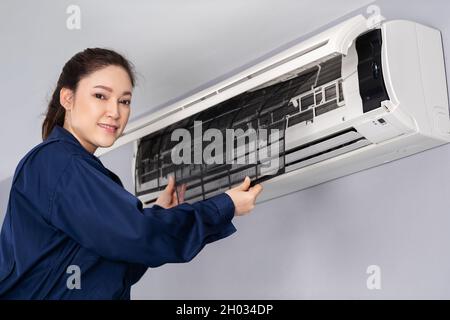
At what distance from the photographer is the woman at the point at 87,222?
167 centimetres

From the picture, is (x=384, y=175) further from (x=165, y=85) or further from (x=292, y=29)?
(x=165, y=85)

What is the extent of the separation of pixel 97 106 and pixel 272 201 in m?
0.77

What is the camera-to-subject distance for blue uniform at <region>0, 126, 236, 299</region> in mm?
1667

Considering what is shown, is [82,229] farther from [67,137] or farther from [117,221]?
[67,137]

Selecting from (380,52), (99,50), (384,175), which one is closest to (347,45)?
(380,52)

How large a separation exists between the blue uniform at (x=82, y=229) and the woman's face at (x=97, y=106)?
0.08 m

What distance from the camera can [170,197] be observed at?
7.53 ft

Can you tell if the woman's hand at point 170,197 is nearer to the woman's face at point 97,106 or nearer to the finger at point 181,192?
the finger at point 181,192

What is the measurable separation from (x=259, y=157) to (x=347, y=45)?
15.8 inches

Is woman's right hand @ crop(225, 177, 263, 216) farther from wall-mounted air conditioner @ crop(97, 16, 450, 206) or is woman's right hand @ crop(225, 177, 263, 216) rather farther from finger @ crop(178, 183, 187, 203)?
finger @ crop(178, 183, 187, 203)

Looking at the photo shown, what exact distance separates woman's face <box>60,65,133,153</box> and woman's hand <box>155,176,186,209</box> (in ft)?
1.31

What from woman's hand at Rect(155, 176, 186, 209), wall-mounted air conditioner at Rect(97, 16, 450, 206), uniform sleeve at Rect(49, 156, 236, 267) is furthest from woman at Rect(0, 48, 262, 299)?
woman's hand at Rect(155, 176, 186, 209)

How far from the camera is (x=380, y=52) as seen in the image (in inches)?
76.2

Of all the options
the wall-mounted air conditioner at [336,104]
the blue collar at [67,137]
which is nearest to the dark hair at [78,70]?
the blue collar at [67,137]
